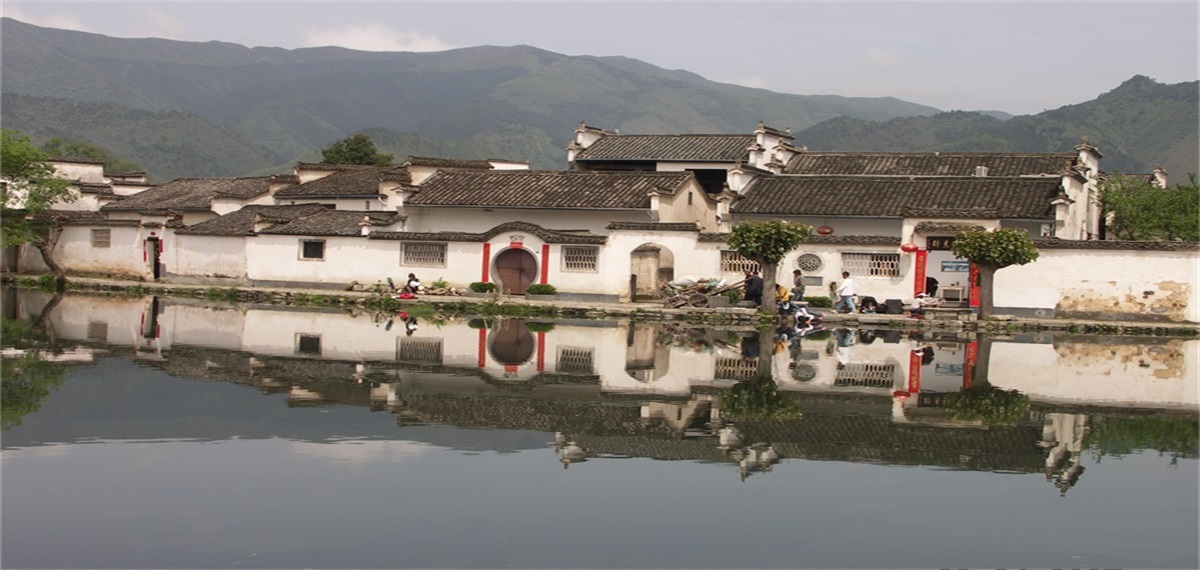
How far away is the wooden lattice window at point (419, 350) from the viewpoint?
21438 mm

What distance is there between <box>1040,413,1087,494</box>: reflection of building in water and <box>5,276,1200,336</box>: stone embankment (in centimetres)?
1260

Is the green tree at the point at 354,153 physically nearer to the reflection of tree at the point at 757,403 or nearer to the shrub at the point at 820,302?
the shrub at the point at 820,302

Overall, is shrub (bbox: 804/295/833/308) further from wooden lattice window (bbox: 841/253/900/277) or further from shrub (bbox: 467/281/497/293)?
shrub (bbox: 467/281/497/293)

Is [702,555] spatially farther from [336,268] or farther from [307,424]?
[336,268]

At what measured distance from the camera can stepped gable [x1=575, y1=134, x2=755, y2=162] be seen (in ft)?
137

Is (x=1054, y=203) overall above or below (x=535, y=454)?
above

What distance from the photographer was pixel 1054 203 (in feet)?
109

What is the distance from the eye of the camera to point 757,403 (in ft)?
55.1

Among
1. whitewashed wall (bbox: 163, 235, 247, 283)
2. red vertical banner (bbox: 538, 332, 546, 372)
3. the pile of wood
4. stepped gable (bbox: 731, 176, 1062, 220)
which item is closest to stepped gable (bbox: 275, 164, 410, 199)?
whitewashed wall (bbox: 163, 235, 247, 283)

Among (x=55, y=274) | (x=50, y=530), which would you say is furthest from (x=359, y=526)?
(x=55, y=274)

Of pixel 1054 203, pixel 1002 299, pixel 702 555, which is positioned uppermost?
pixel 1054 203

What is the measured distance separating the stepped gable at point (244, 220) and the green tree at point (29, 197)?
15.0ft

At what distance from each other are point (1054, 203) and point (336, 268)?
19.6 m

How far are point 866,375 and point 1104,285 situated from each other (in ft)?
41.9
